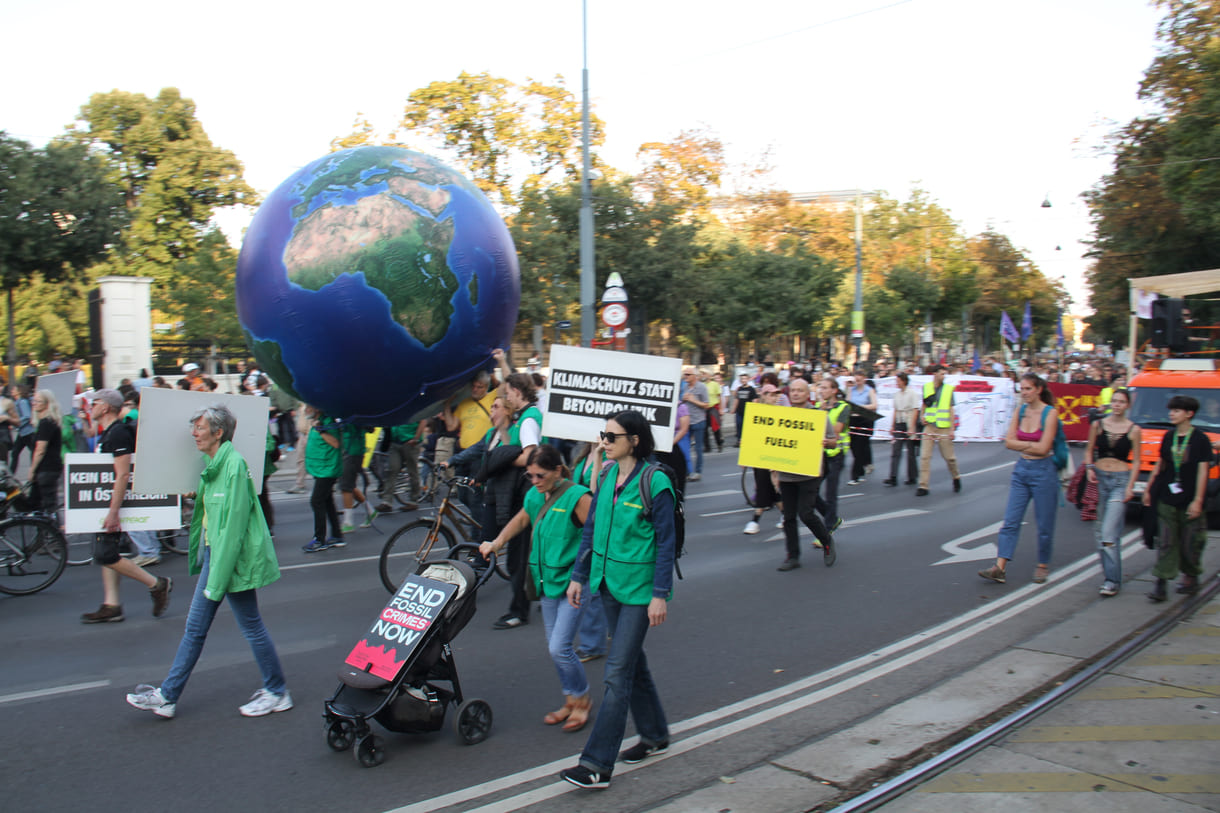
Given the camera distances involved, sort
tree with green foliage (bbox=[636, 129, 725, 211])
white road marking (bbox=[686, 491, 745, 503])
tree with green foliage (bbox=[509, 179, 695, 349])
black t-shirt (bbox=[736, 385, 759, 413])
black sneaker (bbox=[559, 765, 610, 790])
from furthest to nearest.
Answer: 1. tree with green foliage (bbox=[636, 129, 725, 211])
2. tree with green foliage (bbox=[509, 179, 695, 349])
3. black t-shirt (bbox=[736, 385, 759, 413])
4. white road marking (bbox=[686, 491, 745, 503])
5. black sneaker (bbox=[559, 765, 610, 790])

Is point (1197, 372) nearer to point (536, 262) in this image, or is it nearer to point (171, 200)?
point (536, 262)

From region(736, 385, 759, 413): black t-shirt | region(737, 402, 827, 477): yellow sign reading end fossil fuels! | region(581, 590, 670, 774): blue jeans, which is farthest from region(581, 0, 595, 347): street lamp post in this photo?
region(581, 590, 670, 774): blue jeans

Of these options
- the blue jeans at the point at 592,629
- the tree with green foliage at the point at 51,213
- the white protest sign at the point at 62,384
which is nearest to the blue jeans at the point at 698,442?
the white protest sign at the point at 62,384

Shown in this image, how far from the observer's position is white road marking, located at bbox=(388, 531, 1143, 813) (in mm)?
4082

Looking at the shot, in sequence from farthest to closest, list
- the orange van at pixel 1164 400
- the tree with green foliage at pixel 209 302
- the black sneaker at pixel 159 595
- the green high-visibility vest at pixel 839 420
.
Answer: the tree with green foliage at pixel 209 302, the orange van at pixel 1164 400, the green high-visibility vest at pixel 839 420, the black sneaker at pixel 159 595

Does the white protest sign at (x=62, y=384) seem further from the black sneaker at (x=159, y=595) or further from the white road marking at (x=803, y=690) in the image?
the white road marking at (x=803, y=690)

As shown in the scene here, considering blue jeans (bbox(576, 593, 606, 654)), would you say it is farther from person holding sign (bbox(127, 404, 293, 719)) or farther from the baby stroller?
person holding sign (bbox(127, 404, 293, 719))

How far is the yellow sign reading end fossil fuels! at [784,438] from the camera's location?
869 cm

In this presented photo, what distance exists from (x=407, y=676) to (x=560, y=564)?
97 centimetres

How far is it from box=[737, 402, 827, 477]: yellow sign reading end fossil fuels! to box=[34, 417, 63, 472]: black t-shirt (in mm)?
6778

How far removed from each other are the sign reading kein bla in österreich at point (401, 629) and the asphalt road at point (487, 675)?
48 centimetres

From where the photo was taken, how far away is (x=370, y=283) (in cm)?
788

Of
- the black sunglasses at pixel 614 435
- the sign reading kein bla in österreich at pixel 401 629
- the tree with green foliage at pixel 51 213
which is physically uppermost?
the tree with green foliage at pixel 51 213

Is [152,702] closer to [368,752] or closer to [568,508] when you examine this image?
[368,752]
